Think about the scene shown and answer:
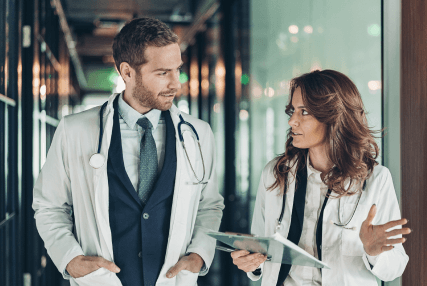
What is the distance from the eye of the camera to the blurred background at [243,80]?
1.45 meters

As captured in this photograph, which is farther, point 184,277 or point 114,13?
point 114,13

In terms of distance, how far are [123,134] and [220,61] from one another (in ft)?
8.41

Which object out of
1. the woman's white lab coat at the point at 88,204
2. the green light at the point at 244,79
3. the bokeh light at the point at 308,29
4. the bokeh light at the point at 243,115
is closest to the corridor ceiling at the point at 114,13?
the green light at the point at 244,79

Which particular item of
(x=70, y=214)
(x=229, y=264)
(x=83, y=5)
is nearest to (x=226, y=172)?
(x=229, y=264)

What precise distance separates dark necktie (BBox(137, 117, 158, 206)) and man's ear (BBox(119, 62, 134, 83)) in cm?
26

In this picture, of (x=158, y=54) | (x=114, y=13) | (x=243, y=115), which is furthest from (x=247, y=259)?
(x=114, y=13)

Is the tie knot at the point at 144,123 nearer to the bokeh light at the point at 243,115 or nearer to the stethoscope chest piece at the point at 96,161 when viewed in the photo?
the stethoscope chest piece at the point at 96,161

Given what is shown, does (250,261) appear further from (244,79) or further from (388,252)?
(244,79)

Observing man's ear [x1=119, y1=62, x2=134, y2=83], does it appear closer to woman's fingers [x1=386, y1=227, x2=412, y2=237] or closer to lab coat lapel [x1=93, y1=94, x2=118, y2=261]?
lab coat lapel [x1=93, y1=94, x2=118, y2=261]

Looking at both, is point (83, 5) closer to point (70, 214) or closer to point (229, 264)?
point (229, 264)

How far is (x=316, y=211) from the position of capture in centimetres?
149

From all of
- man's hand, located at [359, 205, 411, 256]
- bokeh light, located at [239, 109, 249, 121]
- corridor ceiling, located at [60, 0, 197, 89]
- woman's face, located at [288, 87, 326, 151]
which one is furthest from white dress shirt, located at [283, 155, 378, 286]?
corridor ceiling, located at [60, 0, 197, 89]

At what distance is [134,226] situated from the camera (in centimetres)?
152

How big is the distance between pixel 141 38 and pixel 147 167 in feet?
1.70
